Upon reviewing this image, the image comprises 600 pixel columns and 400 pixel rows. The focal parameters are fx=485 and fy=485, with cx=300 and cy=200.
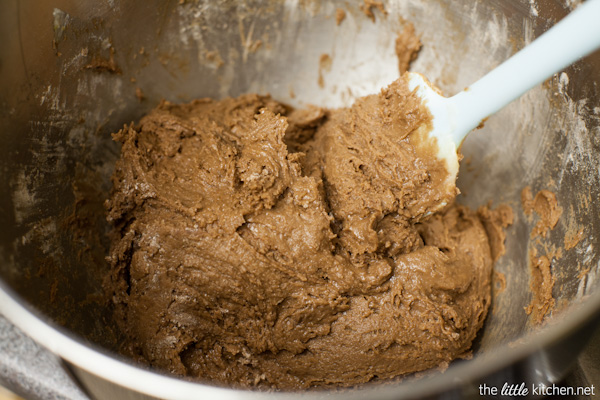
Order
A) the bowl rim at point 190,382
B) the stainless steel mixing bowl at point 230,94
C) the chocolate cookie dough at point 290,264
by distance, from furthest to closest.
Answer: the chocolate cookie dough at point 290,264 → the stainless steel mixing bowl at point 230,94 → the bowl rim at point 190,382

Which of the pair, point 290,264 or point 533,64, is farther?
point 290,264

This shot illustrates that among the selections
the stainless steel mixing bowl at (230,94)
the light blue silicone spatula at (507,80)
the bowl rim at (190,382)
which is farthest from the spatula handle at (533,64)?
the bowl rim at (190,382)

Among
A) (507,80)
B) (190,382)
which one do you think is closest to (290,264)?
(190,382)

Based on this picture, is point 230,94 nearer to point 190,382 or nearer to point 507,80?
point 507,80

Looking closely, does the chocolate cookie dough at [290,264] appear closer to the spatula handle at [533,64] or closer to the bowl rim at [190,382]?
the spatula handle at [533,64]

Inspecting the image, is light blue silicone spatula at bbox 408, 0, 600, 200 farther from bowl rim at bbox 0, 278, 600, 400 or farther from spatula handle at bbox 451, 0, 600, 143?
bowl rim at bbox 0, 278, 600, 400

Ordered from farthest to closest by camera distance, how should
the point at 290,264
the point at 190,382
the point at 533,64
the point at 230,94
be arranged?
1. the point at 230,94
2. the point at 290,264
3. the point at 533,64
4. the point at 190,382

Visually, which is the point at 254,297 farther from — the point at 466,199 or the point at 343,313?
the point at 466,199
